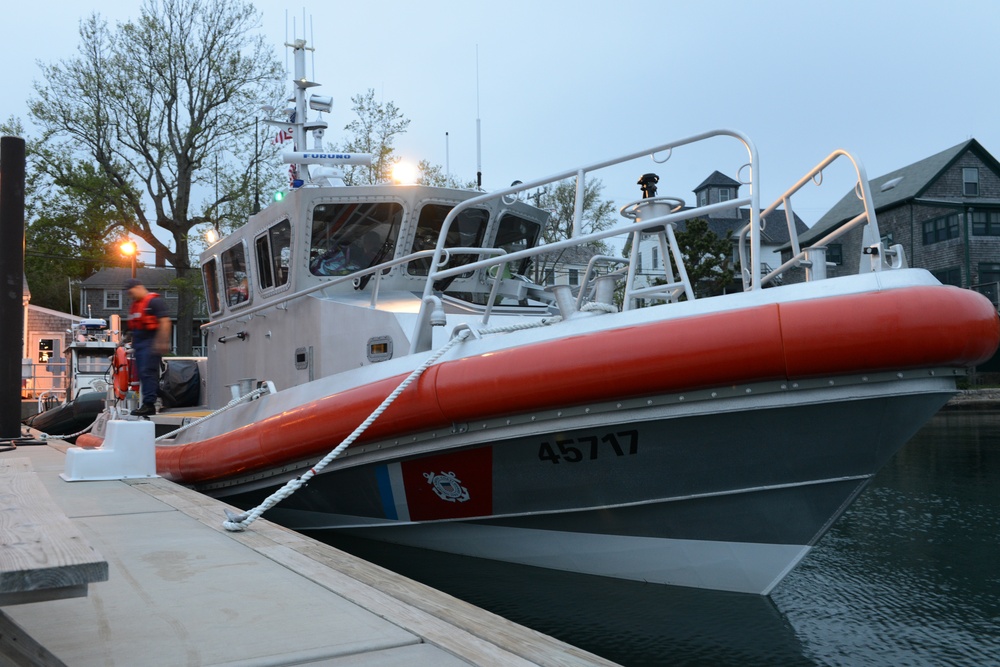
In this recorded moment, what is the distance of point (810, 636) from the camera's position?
3.82m

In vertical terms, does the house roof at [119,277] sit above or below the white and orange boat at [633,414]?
above

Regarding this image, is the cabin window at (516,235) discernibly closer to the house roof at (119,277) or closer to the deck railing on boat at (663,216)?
the deck railing on boat at (663,216)

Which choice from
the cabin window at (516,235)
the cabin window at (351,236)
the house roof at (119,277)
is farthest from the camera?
the house roof at (119,277)

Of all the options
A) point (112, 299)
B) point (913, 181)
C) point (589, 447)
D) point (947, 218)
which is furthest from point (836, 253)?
point (112, 299)

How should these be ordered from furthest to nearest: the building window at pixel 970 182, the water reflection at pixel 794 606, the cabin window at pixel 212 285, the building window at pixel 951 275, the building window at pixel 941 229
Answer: the building window at pixel 970 182 < the building window at pixel 941 229 < the building window at pixel 951 275 < the cabin window at pixel 212 285 < the water reflection at pixel 794 606

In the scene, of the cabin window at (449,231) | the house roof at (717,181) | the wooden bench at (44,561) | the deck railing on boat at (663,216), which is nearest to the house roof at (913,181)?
the house roof at (717,181)

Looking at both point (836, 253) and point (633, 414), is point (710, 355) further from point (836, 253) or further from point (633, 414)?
point (836, 253)

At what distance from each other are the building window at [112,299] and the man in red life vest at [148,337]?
1806 inches

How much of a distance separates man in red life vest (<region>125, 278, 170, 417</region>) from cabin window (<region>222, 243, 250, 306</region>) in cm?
77

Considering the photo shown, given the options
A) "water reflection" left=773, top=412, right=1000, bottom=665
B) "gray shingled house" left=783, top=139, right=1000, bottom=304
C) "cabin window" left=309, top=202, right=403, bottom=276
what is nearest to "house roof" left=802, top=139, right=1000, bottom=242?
"gray shingled house" left=783, top=139, right=1000, bottom=304

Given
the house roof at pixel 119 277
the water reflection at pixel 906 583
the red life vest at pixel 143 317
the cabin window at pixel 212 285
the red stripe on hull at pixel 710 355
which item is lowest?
the water reflection at pixel 906 583

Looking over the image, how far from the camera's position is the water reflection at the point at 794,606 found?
142 inches

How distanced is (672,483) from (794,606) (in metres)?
1.15

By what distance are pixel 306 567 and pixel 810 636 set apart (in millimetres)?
2361
